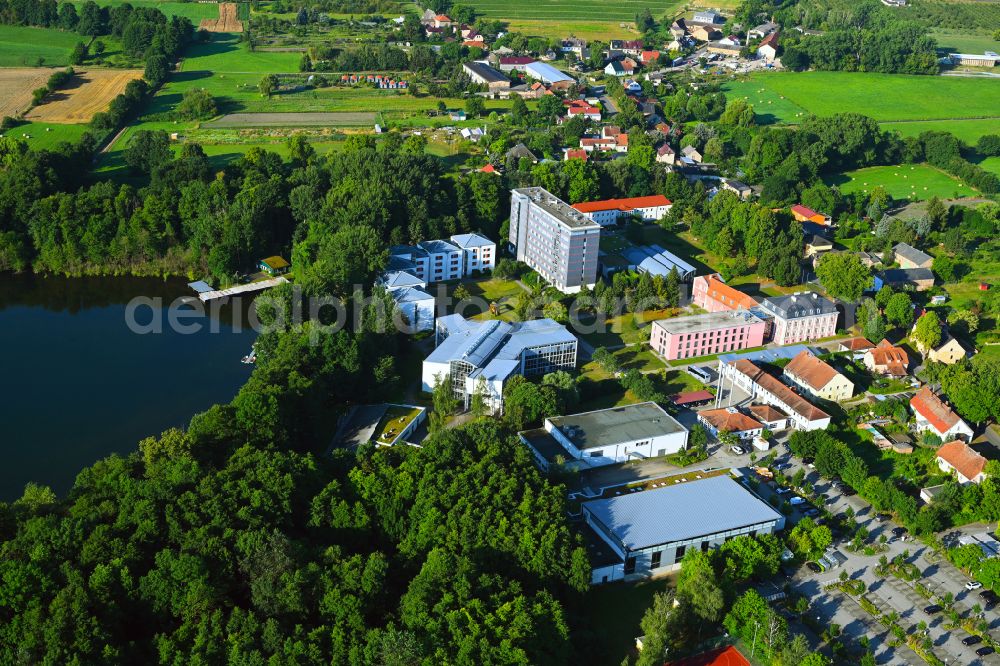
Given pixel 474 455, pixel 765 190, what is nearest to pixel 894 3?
pixel 765 190

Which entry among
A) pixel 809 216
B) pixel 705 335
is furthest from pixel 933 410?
pixel 809 216

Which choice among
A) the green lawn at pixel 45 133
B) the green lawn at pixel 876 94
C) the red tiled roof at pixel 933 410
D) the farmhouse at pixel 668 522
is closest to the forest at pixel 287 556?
the farmhouse at pixel 668 522

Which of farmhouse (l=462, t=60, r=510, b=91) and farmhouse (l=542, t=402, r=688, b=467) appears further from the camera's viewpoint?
farmhouse (l=462, t=60, r=510, b=91)

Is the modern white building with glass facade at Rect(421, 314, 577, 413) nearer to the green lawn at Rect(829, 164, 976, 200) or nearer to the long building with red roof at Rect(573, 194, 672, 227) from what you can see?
the long building with red roof at Rect(573, 194, 672, 227)

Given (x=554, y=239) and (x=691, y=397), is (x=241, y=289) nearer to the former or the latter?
(x=554, y=239)

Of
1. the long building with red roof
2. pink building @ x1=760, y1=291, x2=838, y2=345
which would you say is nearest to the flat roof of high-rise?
the long building with red roof

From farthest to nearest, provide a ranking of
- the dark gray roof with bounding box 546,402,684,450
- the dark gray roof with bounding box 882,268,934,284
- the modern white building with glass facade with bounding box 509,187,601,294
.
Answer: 1. the dark gray roof with bounding box 882,268,934,284
2. the modern white building with glass facade with bounding box 509,187,601,294
3. the dark gray roof with bounding box 546,402,684,450

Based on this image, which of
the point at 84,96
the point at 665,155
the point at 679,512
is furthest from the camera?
the point at 84,96
